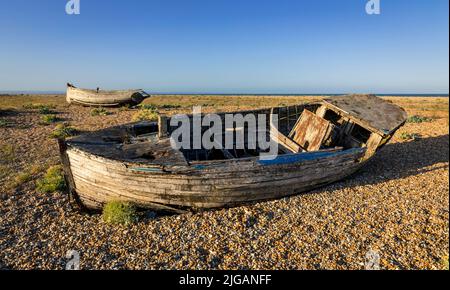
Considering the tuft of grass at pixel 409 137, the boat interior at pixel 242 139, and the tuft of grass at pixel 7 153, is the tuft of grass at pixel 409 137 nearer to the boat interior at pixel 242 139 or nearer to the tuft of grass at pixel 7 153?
the boat interior at pixel 242 139

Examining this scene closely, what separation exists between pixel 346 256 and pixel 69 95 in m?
43.0

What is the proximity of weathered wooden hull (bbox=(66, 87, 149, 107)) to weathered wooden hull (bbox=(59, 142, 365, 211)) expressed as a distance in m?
28.9

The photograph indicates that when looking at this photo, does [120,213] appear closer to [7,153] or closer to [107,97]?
[7,153]

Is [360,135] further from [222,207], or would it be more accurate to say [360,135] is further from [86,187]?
[86,187]

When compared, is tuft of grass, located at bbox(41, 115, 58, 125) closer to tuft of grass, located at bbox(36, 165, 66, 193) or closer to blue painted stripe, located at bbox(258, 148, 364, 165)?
tuft of grass, located at bbox(36, 165, 66, 193)

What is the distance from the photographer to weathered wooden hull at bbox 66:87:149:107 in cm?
3653

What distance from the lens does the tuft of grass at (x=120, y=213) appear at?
9.11 metres

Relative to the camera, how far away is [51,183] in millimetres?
12398

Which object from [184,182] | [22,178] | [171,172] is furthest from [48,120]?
[184,182]

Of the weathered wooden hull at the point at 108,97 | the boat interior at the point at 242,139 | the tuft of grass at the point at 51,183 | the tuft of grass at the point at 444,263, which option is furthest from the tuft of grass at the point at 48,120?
the tuft of grass at the point at 444,263

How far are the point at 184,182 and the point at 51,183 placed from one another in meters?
7.63

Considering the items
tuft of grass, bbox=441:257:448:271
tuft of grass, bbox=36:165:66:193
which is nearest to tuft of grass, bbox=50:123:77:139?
tuft of grass, bbox=36:165:66:193

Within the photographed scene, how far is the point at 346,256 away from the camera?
7656 mm

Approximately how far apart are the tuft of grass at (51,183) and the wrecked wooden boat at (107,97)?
24733 mm
